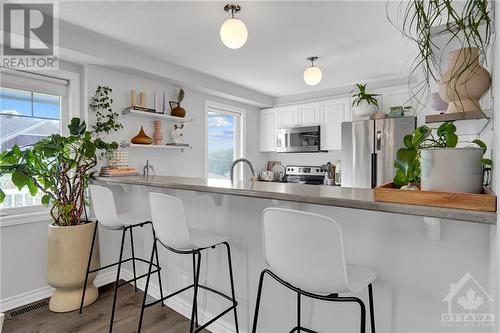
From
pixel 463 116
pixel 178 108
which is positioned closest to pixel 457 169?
pixel 463 116

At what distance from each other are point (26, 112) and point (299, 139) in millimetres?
3493

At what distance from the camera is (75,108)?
2723 mm

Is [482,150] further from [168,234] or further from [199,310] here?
[199,310]

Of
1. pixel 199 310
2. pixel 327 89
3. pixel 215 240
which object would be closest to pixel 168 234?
pixel 215 240

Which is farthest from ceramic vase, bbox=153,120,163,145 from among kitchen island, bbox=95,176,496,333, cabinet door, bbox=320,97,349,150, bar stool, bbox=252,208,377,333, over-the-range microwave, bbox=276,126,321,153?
bar stool, bbox=252,208,377,333

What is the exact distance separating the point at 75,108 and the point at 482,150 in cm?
311

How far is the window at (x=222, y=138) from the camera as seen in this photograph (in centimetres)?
430

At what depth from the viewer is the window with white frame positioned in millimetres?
2383

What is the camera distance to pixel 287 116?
4742mm

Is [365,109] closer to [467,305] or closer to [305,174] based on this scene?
[305,174]

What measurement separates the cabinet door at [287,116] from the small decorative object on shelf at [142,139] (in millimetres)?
2405

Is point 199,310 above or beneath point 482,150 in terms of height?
beneath

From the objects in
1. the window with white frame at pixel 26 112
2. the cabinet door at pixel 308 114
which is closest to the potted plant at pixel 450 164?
the window with white frame at pixel 26 112

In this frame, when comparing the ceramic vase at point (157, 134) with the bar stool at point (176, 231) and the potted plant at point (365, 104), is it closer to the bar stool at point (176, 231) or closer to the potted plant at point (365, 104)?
the bar stool at point (176, 231)
